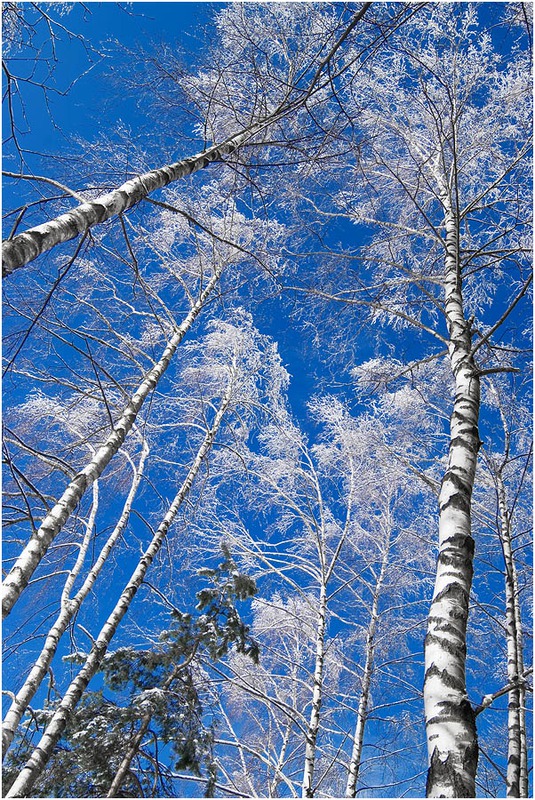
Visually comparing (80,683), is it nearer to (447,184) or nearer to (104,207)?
(104,207)

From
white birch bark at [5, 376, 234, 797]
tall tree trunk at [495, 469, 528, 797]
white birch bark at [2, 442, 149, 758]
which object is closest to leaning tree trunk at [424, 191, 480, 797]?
tall tree trunk at [495, 469, 528, 797]

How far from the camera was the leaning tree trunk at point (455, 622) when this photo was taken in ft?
6.40

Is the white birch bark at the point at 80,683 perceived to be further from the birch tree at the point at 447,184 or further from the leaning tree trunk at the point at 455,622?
the leaning tree trunk at the point at 455,622

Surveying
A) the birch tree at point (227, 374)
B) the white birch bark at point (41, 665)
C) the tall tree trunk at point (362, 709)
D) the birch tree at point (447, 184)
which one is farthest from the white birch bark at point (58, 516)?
the tall tree trunk at point (362, 709)

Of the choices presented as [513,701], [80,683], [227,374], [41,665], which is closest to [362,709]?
[513,701]

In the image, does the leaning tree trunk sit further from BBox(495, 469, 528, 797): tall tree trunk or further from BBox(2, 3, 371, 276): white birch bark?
BBox(2, 3, 371, 276): white birch bark

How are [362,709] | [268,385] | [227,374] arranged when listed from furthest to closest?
[268,385]
[227,374]
[362,709]

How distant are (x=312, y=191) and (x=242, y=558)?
517 centimetres

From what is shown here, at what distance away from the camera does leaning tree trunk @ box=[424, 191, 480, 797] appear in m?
1.95

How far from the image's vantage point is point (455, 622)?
232 cm

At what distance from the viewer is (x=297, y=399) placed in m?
9.52

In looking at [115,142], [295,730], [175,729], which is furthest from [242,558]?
[115,142]

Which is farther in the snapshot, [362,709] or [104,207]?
[362,709]

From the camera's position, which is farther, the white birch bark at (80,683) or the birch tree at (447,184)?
the white birch bark at (80,683)
